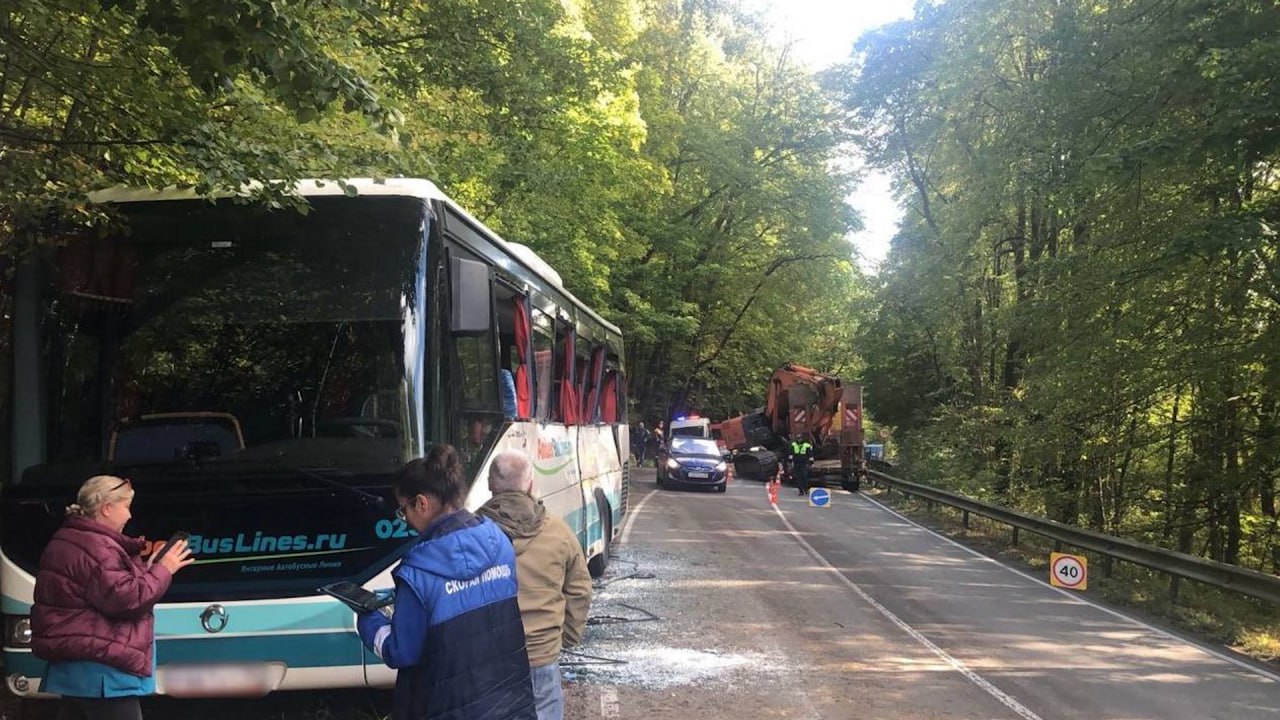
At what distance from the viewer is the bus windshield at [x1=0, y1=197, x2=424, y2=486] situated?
4812mm

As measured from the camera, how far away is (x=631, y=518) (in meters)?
18.3

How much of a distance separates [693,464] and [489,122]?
15915 millimetres

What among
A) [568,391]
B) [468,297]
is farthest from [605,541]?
[468,297]

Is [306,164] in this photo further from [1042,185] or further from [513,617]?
[1042,185]

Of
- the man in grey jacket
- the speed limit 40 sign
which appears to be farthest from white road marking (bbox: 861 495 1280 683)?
the man in grey jacket

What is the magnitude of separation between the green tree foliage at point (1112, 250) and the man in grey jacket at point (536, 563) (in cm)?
909

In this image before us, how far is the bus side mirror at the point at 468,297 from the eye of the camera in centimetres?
504

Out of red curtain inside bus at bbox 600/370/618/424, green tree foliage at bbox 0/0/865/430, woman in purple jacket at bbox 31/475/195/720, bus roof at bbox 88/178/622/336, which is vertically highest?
green tree foliage at bbox 0/0/865/430

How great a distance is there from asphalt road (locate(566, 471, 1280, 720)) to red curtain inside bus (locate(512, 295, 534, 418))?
6.83 ft

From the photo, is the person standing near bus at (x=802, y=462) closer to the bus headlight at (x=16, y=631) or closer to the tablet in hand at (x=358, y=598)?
the bus headlight at (x=16, y=631)

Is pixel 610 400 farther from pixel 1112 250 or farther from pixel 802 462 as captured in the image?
pixel 802 462

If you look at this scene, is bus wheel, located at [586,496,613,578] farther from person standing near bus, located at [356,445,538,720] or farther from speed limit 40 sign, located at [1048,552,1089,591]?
person standing near bus, located at [356,445,538,720]

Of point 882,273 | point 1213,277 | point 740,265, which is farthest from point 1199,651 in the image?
point 740,265

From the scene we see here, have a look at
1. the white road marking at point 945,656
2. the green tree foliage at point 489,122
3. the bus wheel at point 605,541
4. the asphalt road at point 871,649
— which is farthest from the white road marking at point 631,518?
the green tree foliage at point 489,122
